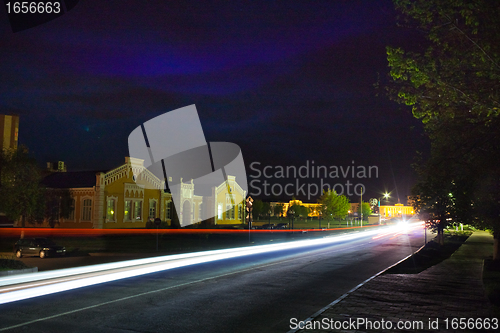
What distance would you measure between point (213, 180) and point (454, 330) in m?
60.5

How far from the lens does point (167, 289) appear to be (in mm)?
11688

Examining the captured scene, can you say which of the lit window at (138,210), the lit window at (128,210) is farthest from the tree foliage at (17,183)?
the lit window at (138,210)

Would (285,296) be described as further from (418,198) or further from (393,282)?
(418,198)

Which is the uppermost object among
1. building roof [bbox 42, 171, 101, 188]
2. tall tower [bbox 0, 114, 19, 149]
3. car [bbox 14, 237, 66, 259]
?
tall tower [bbox 0, 114, 19, 149]

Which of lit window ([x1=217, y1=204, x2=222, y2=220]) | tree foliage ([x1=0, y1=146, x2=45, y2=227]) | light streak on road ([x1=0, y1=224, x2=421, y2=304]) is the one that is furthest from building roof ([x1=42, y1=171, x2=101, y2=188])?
light streak on road ([x1=0, y1=224, x2=421, y2=304])

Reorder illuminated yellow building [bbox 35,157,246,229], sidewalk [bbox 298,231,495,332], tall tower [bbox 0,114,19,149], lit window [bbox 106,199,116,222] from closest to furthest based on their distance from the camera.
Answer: sidewalk [bbox 298,231,495,332] → illuminated yellow building [bbox 35,157,246,229] → lit window [bbox 106,199,116,222] → tall tower [bbox 0,114,19,149]

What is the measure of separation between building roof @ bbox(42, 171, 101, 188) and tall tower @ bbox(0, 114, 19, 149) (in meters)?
45.8

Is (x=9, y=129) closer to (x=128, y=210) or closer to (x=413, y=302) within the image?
(x=128, y=210)

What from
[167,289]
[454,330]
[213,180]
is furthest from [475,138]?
[213,180]

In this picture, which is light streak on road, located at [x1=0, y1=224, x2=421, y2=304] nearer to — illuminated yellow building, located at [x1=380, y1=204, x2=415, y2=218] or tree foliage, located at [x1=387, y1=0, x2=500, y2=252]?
tree foliage, located at [x1=387, y1=0, x2=500, y2=252]

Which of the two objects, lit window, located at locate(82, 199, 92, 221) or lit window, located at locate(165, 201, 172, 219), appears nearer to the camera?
lit window, located at locate(82, 199, 92, 221)

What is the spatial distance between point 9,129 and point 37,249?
7478cm

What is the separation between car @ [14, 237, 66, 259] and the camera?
23.8 metres

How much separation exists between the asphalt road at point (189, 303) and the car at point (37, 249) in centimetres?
1203
